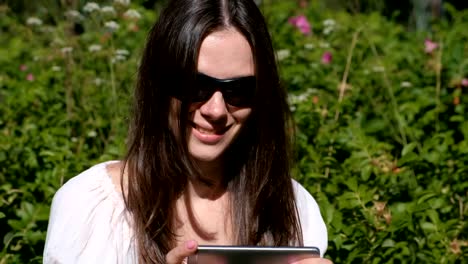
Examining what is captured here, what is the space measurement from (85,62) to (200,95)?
206 centimetres

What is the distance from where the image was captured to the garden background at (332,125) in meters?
2.69

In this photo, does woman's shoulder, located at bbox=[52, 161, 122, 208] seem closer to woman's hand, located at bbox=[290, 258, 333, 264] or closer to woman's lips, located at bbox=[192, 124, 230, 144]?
woman's lips, located at bbox=[192, 124, 230, 144]

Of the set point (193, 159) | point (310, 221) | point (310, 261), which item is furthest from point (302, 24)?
point (310, 261)

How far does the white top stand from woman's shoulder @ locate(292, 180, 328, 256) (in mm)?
498

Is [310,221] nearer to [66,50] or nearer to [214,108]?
[214,108]

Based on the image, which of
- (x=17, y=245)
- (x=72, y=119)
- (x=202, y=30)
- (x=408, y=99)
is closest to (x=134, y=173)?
(x=202, y=30)

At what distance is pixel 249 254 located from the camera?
1.92 meters

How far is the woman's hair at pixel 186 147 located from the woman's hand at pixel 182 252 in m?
0.26

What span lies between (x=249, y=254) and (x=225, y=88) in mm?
382

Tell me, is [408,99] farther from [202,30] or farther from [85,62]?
[202,30]

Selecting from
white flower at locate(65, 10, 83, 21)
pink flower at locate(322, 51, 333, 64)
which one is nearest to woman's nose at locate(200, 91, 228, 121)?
white flower at locate(65, 10, 83, 21)

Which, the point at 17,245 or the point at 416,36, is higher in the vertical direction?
the point at 416,36

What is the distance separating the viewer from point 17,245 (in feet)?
8.76

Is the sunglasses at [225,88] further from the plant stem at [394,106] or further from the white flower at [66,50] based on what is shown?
the white flower at [66,50]
